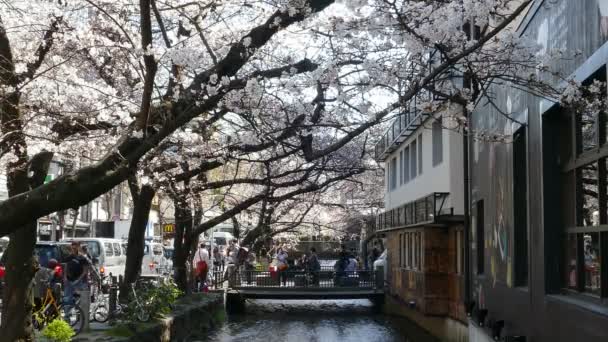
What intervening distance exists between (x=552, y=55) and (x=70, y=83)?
8.31 metres

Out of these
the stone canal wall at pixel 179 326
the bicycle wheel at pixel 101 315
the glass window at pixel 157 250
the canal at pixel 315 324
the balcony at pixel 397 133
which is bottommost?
the canal at pixel 315 324

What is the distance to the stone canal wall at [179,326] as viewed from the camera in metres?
13.8

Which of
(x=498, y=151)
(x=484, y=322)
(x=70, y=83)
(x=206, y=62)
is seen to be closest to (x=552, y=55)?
(x=498, y=151)

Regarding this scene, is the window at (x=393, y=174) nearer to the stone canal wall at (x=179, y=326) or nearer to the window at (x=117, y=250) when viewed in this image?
the stone canal wall at (x=179, y=326)

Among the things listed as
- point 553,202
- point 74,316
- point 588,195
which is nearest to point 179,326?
point 74,316

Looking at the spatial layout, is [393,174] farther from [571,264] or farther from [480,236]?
[571,264]

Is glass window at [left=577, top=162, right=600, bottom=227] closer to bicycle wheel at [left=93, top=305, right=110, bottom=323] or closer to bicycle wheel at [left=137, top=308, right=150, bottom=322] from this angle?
bicycle wheel at [left=137, top=308, right=150, bottom=322]

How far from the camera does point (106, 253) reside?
1139 inches

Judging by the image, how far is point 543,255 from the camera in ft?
28.0

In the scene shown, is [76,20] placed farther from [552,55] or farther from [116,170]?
[552,55]

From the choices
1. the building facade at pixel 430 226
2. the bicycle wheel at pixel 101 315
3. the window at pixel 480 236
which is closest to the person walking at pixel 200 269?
the building facade at pixel 430 226

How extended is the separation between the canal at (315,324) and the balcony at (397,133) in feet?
18.2

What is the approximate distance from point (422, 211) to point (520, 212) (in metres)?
9.21

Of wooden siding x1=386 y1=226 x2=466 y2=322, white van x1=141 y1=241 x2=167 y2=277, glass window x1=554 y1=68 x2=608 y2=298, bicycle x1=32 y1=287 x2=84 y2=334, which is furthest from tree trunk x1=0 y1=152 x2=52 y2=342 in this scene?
white van x1=141 y1=241 x2=167 y2=277
